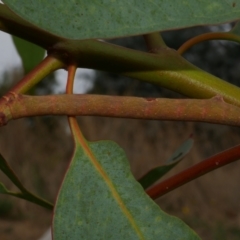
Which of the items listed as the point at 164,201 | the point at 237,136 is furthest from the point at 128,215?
the point at 237,136

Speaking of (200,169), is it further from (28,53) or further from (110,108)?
(28,53)

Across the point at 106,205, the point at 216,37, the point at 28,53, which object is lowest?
the point at 106,205

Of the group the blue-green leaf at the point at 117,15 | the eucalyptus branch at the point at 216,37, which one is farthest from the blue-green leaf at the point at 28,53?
the blue-green leaf at the point at 117,15

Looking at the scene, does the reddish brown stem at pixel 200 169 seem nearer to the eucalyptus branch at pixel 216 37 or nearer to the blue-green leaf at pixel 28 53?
the eucalyptus branch at pixel 216 37

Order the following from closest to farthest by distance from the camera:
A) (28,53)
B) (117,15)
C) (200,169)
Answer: (117,15) → (200,169) → (28,53)

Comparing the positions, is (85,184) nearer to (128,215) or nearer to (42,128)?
(128,215)

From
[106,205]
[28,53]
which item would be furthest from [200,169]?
[28,53]
